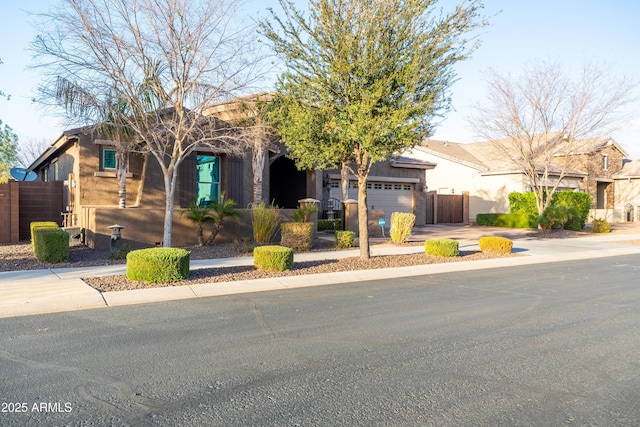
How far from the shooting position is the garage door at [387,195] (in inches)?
1001

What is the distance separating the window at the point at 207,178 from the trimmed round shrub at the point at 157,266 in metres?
9.26

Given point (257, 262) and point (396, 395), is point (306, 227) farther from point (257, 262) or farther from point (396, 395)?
point (396, 395)

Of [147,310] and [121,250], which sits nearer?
[147,310]

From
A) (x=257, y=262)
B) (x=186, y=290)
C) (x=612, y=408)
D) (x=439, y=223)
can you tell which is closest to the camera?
(x=612, y=408)

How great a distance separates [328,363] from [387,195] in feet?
72.5

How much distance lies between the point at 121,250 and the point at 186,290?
190 inches

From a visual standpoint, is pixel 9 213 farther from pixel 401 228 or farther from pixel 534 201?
pixel 534 201

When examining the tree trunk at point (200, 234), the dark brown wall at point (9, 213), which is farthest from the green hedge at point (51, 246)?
the dark brown wall at point (9, 213)

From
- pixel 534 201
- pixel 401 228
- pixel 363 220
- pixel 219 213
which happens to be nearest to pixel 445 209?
pixel 534 201

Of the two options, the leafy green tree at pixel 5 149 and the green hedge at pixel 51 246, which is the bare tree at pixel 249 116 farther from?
the leafy green tree at pixel 5 149

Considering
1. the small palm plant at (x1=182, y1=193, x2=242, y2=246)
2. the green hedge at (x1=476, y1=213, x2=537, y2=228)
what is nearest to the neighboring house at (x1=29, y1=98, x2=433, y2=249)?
the small palm plant at (x1=182, y1=193, x2=242, y2=246)

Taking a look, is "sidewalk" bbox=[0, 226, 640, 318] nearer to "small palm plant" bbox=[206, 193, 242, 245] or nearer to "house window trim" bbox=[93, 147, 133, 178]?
"small palm plant" bbox=[206, 193, 242, 245]

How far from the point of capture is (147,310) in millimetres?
7848

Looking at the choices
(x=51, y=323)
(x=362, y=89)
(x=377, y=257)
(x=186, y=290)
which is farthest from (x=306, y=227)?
(x=51, y=323)
